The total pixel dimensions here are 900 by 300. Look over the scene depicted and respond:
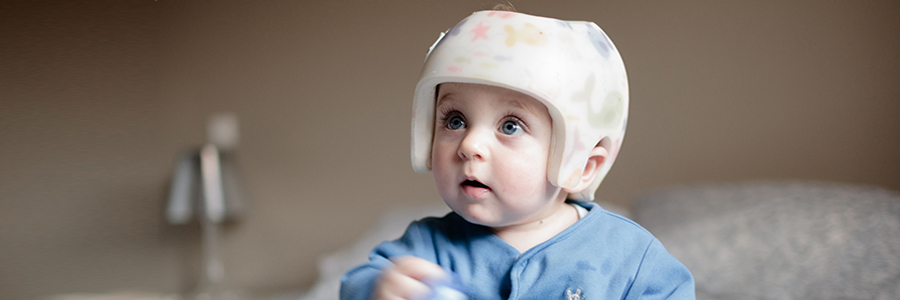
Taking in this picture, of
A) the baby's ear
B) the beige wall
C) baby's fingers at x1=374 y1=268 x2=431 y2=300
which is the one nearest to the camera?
baby's fingers at x1=374 y1=268 x2=431 y2=300

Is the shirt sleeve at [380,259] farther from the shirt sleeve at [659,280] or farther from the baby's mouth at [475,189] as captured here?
the shirt sleeve at [659,280]

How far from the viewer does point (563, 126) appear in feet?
2.10

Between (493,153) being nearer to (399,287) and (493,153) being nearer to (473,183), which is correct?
(473,183)

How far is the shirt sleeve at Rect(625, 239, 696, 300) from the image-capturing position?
2.25 feet

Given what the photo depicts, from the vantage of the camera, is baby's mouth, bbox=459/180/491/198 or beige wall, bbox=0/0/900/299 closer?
baby's mouth, bbox=459/180/491/198

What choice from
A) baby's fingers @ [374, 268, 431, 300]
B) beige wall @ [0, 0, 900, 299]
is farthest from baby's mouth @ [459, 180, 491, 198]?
beige wall @ [0, 0, 900, 299]

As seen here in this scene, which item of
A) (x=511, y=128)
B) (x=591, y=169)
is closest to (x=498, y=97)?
(x=511, y=128)

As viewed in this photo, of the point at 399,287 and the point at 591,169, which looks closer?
the point at 399,287

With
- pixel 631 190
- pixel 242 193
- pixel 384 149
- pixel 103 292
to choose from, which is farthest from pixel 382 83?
pixel 103 292

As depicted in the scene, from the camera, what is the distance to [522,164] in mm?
647

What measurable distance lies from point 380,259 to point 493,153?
212 millimetres

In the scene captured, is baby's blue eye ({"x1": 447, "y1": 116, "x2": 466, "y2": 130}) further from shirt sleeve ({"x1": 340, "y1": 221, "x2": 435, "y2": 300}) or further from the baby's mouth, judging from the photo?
shirt sleeve ({"x1": 340, "y1": 221, "x2": 435, "y2": 300})

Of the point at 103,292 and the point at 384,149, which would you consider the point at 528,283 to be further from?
the point at 103,292

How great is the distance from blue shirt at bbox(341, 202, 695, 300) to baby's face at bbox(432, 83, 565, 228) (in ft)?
0.20
